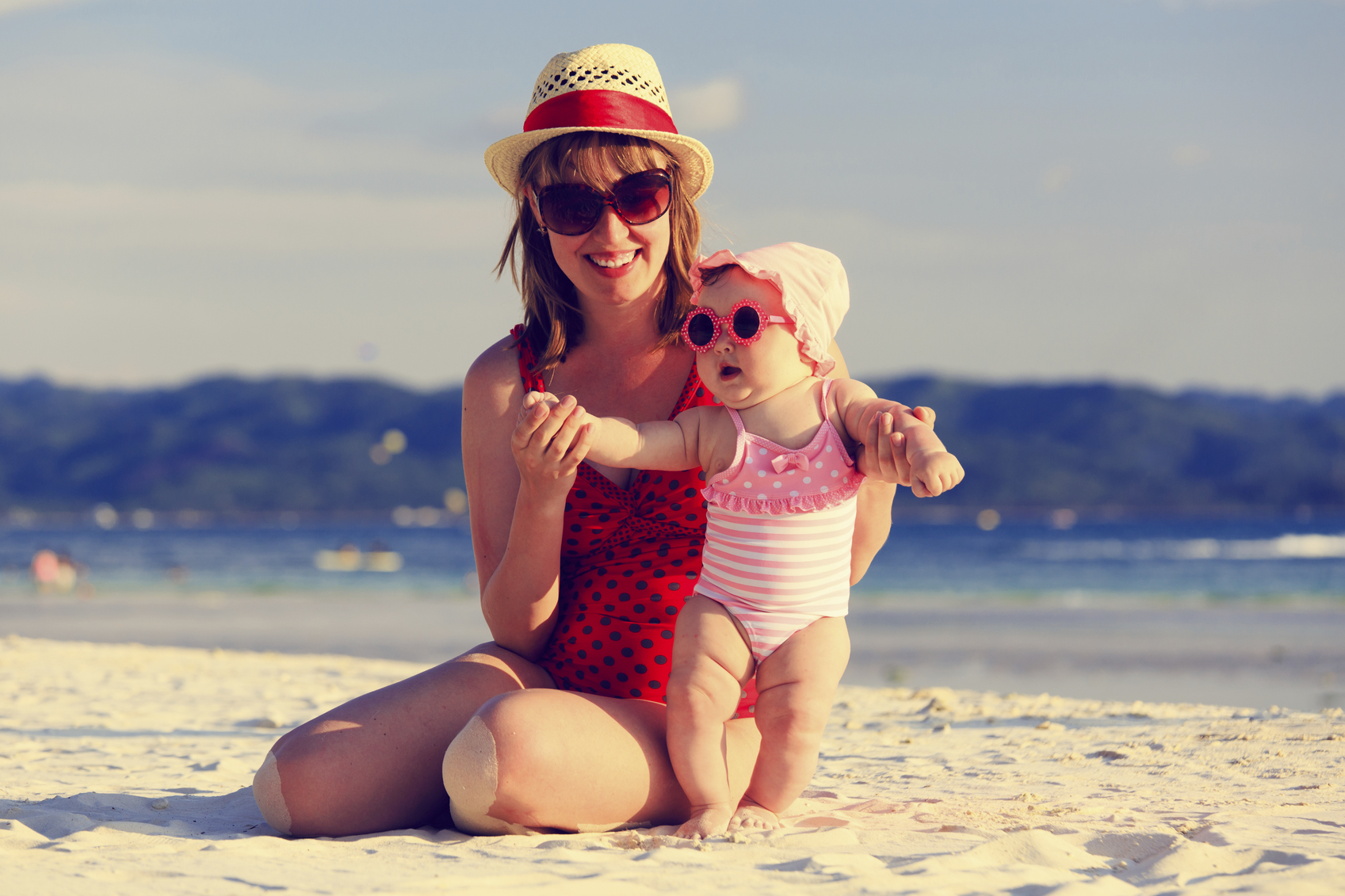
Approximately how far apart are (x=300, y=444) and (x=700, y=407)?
95.7 metres

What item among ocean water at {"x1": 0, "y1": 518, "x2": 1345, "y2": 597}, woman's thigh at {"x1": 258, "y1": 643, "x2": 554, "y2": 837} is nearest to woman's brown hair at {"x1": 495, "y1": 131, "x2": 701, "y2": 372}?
woman's thigh at {"x1": 258, "y1": 643, "x2": 554, "y2": 837}

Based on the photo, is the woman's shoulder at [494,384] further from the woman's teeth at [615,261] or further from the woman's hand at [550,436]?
the woman's hand at [550,436]

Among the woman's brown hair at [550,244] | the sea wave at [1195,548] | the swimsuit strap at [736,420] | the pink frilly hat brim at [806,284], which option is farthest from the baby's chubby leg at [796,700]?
the sea wave at [1195,548]

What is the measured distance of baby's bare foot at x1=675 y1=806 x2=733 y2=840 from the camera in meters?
2.63

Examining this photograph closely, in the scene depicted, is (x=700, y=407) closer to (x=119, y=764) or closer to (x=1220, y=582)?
(x=119, y=764)

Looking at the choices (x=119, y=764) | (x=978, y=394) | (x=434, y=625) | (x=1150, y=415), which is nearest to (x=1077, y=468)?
(x=1150, y=415)

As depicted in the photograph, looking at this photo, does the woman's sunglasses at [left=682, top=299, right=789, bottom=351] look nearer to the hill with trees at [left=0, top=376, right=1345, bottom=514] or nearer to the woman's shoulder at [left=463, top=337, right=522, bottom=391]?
the woman's shoulder at [left=463, top=337, right=522, bottom=391]

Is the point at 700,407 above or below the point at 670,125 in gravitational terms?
below

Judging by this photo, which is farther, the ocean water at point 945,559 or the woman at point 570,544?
the ocean water at point 945,559

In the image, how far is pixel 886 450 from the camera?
2.54 metres

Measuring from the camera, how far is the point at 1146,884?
95.2 inches

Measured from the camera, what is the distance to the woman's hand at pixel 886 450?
250 cm

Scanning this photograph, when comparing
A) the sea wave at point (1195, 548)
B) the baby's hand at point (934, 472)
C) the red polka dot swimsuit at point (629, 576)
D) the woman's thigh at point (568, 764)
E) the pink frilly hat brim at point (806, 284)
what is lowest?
the woman's thigh at point (568, 764)

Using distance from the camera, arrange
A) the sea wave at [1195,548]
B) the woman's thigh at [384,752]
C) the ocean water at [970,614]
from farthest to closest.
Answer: the sea wave at [1195,548]
the ocean water at [970,614]
the woman's thigh at [384,752]
